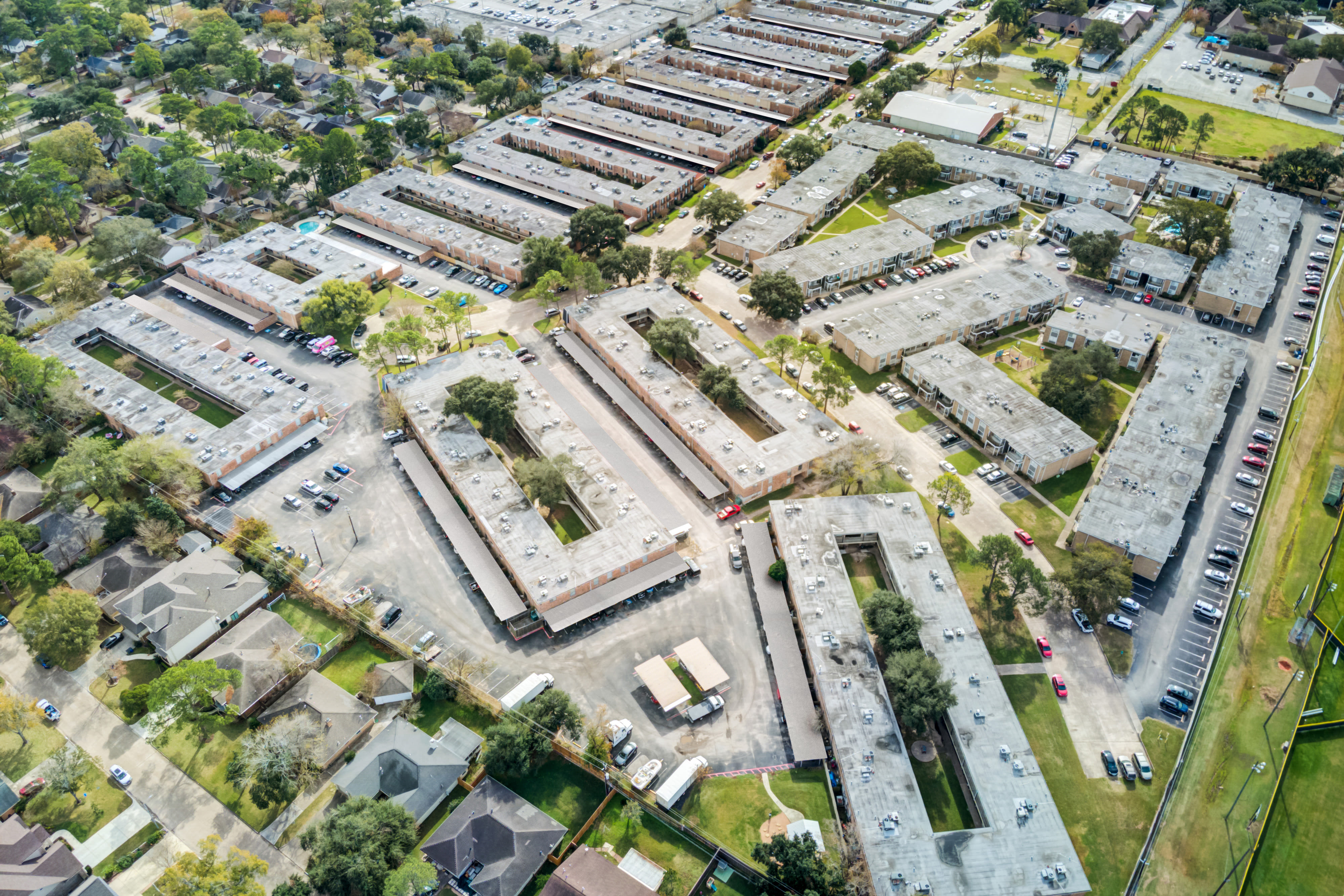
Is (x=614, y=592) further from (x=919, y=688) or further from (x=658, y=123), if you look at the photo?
(x=658, y=123)

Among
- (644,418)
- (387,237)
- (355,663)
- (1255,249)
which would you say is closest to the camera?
(355,663)

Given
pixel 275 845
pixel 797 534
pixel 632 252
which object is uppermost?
pixel 632 252

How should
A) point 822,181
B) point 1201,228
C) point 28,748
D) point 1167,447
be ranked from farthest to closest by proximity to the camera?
point 822,181
point 1201,228
point 1167,447
point 28,748

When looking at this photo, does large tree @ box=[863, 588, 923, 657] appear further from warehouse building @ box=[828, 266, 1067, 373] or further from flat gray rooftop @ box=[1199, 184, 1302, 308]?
flat gray rooftop @ box=[1199, 184, 1302, 308]

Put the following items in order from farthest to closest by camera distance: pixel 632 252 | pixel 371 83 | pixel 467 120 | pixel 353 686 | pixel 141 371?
Answer: pixel 371 83 < pixel 467 120 < pixel 632 252 < pixel 141 371 < pixel 353 686

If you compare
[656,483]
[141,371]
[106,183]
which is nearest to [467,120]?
[106,183]

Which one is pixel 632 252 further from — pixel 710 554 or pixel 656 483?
pixel 710 554

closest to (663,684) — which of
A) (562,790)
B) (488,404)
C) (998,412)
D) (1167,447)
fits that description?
(562,790)

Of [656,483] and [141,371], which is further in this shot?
[141,371]

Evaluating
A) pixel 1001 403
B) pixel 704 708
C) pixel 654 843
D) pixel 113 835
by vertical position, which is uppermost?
pixel 1001 403
